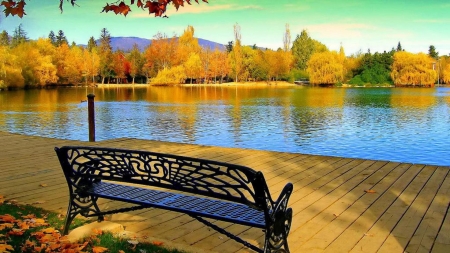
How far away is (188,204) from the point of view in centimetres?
329

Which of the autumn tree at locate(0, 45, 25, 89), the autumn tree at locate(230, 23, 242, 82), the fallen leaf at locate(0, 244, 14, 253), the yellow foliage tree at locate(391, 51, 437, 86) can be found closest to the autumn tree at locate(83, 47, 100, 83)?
the autumn tree at locate(0, 45, 25, 89)

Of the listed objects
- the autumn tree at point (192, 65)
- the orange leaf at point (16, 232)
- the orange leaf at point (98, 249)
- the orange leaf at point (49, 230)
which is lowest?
the orange leaf at point (98, 249)

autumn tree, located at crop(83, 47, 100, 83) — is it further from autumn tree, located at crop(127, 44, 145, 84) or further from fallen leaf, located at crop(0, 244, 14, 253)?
fallen leaf, located at crop(0, 244, 14, 253)

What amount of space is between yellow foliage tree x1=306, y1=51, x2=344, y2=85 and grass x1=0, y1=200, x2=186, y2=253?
73.8 meters

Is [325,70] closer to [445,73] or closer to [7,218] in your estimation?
[445,73]

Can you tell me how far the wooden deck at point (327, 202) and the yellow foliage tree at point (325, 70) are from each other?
69809 mm

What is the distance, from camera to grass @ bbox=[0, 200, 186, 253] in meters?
3.17

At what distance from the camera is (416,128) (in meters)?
18.8

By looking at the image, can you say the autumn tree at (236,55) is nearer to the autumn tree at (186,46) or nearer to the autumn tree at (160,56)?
the autumn tree at (186,46)

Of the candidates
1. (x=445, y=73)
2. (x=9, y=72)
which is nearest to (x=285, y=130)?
(x=9, y=72)

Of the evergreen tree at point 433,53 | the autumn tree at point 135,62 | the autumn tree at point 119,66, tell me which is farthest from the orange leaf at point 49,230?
the evergreen tree at point 433,53

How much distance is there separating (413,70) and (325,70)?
13.9 m

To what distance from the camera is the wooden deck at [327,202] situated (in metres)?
3.52

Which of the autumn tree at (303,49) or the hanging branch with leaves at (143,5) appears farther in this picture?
the autumn tree at (303,49)
